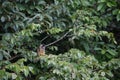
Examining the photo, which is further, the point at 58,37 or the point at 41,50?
the point at 58,37

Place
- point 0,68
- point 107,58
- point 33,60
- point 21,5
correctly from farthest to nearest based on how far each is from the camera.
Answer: point 107,58, point 21,5, point 33,60, point 0,68

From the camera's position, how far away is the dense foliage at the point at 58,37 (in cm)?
225

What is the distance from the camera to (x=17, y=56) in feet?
8.10

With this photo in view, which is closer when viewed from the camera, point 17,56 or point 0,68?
point 0,68

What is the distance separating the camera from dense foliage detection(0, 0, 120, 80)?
7.38 feet

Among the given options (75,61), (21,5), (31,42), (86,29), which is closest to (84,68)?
(75,61)

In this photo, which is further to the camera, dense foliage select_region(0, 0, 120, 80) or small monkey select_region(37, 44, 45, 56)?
small monkey select_region(37, 44, 45, 56)

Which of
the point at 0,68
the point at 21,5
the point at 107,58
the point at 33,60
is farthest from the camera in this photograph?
the point at 107,58

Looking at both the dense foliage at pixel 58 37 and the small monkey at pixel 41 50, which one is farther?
the small monkey at pixel 41 50

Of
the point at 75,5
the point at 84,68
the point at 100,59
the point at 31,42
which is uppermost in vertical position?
the point at 75,5

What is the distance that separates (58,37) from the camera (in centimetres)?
268

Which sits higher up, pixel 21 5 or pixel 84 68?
pixel 21 5

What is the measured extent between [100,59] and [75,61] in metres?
0.54

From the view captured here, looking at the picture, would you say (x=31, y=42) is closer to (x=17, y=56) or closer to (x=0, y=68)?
(x=17, y=56)
